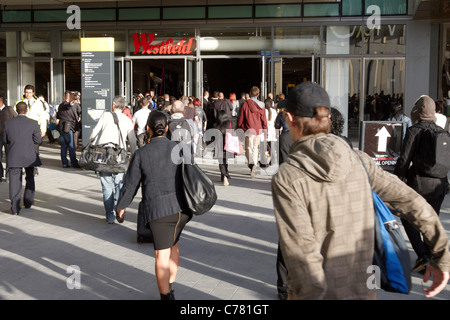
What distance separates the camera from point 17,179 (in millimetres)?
8914

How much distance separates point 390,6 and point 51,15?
1181cm

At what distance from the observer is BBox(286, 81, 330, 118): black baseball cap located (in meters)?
2.49

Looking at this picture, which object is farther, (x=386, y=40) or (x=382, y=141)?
(x=386, y=40)

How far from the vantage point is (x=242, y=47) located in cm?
1962

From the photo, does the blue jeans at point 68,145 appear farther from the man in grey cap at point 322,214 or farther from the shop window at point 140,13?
the man in grey cap at point 322,214

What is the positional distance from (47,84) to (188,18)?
19.2ft

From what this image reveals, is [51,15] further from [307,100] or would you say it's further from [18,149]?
[307,100]

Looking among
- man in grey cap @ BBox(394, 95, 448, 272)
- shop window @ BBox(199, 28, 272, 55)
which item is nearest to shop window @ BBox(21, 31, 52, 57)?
shop window @ BBox(199, 28, 272, 55)

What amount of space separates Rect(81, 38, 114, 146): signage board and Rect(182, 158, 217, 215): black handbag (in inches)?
419

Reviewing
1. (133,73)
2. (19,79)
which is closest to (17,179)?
(133,73)

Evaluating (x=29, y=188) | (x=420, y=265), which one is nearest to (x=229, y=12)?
(x=29, y=188)

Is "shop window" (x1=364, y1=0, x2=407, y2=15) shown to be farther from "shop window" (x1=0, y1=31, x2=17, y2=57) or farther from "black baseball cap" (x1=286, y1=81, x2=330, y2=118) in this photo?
"black baseball cap" (x1=286, y1=81, x2=330, y2=118)

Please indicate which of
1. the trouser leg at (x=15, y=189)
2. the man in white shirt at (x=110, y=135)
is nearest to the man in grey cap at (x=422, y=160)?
the man in white shirt at (x=110, y=135)

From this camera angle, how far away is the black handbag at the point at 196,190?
4871mm
